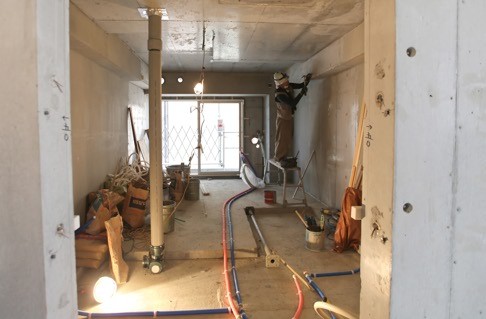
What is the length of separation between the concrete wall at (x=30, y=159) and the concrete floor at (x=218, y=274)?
62.1 inches

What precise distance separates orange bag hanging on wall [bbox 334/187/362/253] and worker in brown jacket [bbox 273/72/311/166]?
1851 mm

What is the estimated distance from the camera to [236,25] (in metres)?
3.55

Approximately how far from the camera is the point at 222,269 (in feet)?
9.69

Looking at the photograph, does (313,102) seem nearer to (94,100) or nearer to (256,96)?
(256,96)

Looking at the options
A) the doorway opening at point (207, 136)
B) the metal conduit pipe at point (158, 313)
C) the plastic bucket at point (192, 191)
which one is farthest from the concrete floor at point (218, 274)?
the doorway opening at point (207, 136)

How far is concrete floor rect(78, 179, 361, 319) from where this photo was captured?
2.33 metres

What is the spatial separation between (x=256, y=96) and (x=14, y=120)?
6.55 m

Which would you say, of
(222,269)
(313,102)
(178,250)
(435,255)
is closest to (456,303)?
(435,255)

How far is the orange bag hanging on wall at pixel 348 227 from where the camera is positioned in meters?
3.18

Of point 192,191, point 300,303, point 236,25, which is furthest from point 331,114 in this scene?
point 300,303

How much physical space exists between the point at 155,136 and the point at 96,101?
1.49 m

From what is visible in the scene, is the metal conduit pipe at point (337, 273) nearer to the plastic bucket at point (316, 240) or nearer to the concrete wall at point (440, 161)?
the plastic bucket at point (316, 240)

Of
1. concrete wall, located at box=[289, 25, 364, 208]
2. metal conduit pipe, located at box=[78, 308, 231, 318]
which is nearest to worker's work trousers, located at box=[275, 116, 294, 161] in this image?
concrete wall, located at box=[289, 25, 364, 208]

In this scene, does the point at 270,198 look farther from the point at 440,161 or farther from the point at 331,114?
the point at 440,161
